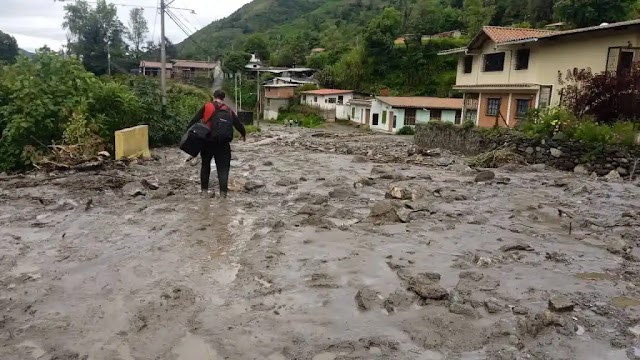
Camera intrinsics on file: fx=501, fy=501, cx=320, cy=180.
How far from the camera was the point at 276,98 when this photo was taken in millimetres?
61031

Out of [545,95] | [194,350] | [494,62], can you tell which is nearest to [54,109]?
[194,350]

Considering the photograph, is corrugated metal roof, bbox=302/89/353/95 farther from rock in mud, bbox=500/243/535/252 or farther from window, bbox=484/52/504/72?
rock in mud, bbox=500/243/535/252

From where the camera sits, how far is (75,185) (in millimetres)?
9445

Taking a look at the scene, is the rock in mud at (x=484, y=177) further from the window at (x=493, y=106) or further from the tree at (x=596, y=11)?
the tree at (x=596, y=11)

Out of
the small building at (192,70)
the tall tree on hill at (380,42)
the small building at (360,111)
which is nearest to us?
the small building at (360,111)

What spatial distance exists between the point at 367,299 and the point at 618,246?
3.90m

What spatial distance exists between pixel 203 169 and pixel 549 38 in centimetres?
2068

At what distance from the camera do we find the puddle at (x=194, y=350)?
3.44 m

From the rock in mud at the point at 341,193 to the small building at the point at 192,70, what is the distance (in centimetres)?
6834

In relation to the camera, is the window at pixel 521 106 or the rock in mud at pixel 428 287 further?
the window at pixel 521 106

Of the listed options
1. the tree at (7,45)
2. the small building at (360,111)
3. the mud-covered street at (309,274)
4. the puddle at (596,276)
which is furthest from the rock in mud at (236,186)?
the tree at (7,45)

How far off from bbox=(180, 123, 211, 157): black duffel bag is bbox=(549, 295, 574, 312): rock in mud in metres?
5.57

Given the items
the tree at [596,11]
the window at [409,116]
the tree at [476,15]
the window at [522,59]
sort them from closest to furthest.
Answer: the window at [522,59] < the tree at [596,11] < the window at [409,116] < the tree at [476,15]

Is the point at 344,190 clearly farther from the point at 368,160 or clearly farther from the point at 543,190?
the point at 368,160
